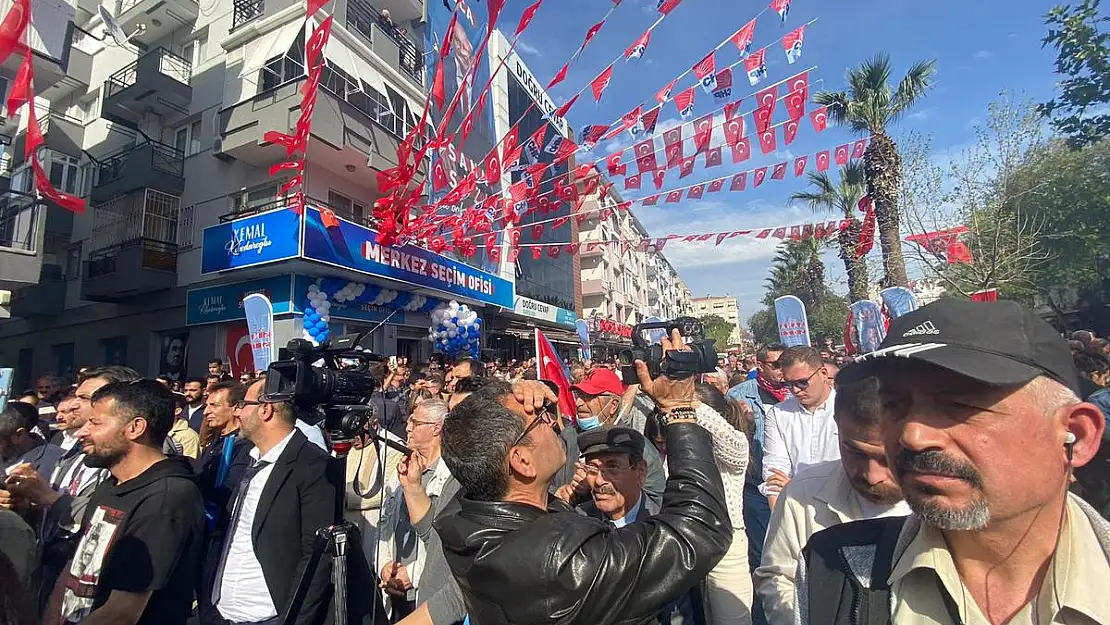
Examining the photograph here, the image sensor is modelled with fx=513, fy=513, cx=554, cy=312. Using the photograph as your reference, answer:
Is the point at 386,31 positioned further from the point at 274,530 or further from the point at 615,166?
the point at 274,530

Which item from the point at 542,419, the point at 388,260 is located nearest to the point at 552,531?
the point at 542,419

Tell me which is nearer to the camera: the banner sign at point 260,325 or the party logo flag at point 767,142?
the banner sign at point 260,325

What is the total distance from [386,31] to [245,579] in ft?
54.8

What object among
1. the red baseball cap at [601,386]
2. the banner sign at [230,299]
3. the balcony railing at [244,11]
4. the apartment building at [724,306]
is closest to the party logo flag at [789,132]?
the red baseball cap at [601,386]

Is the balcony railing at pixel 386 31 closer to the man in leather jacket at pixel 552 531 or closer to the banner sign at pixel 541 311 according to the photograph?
the banner sign at pixel 541 311

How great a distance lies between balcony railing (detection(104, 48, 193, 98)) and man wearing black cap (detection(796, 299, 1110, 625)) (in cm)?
1867

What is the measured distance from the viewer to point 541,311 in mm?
22312

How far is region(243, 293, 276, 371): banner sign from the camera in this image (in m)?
7.36

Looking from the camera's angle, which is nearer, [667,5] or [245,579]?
[245,579]

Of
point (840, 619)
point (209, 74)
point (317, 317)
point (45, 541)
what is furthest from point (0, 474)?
point (209, 74)

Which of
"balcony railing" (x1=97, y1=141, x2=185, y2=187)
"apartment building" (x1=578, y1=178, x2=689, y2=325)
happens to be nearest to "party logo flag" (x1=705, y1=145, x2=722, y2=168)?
"balcony railing" (x1=97, y1=141, x2=185, y2=187)

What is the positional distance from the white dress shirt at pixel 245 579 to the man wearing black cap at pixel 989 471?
267cm

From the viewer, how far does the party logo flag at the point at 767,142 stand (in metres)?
8.15

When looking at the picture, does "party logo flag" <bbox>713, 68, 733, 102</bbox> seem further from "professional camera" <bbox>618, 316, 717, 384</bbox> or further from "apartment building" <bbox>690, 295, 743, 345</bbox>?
"apartment building" <bbox>690, 295, 743, 345</bbox>
